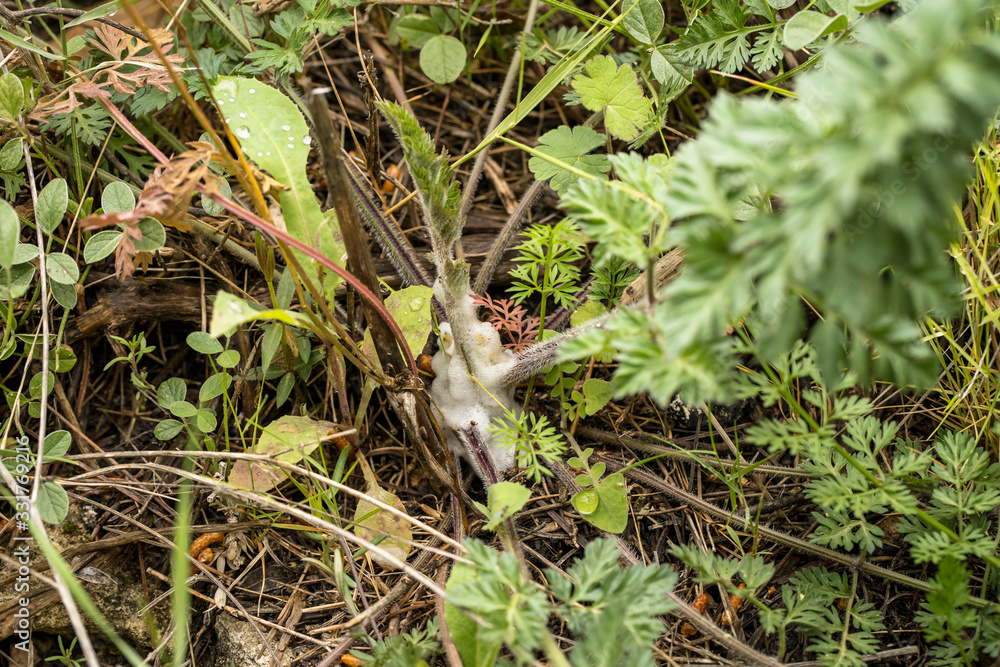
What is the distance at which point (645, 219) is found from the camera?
4.18 ft

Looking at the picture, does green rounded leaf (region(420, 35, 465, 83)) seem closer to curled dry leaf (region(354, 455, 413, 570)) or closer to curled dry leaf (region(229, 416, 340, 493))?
curled dry leaf (region(229, 416, 340, 493))

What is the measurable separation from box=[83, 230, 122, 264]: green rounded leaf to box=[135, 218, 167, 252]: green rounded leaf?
0.09 meters

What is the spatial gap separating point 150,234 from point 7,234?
0.33m

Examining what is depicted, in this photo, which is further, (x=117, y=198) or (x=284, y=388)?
(x=284, y=388)

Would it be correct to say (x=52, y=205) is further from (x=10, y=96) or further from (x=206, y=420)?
(x=206, y=420)

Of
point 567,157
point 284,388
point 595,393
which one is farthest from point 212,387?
point 567,157

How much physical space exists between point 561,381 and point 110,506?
4.83 feet

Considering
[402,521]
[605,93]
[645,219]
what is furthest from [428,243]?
[645,219]

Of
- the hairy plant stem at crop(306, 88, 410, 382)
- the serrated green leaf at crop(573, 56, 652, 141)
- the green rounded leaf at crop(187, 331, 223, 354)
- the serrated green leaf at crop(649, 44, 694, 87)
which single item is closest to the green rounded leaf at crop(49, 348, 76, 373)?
the green rounded leaf at crop(187, 331, 223, 354)

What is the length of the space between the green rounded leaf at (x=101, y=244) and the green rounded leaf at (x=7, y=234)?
158mm

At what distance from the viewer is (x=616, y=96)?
1.95m

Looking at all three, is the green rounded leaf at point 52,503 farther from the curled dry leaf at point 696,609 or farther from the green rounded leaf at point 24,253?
the curled dry leaf at point 696,609

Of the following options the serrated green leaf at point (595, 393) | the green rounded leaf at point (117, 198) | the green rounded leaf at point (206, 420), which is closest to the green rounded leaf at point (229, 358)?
the green rounded leaf at point (206, 420)

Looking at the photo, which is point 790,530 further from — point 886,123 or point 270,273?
point 270,273
